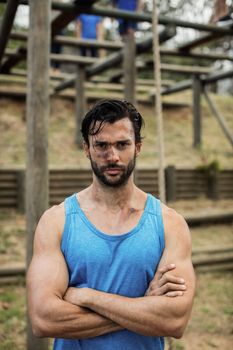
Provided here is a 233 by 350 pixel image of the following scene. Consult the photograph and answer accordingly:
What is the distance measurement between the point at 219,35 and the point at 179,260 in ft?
15.4

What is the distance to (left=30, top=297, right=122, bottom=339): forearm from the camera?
1.60 meters

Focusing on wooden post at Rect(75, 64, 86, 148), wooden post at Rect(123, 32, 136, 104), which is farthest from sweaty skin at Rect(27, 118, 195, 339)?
wooden post at Rect(75, 64, 86, 148)

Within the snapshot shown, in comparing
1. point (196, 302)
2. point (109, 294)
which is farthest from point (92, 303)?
point (196, 302)

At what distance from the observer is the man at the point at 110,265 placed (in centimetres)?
160

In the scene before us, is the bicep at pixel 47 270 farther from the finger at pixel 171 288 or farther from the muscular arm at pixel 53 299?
the finger at pixel 171 288

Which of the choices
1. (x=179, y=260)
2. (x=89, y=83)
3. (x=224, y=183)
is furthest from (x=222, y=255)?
(x=89, y=83)

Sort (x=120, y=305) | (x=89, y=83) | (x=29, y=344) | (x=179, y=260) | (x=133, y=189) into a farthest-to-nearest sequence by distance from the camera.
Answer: (x=89, y=83), (x=29, y=344), (x=133, y=189), (x=179, y=260), (x=120, y=305)

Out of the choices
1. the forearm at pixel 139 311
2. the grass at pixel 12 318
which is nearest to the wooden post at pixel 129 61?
the grass at pixel 12 318

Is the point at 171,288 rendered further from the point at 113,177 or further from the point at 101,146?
the point at 101,146

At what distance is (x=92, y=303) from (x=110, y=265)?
0.16m

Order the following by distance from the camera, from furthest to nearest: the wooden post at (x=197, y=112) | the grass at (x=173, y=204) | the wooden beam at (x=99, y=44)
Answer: the wooden post at (x=197, y=112) → the wooden beam at (x=99, y=44) → the grass at (x=173, y=204)

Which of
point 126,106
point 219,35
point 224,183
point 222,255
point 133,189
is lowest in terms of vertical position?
point 222,255

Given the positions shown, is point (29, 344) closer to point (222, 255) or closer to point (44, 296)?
point (44, 296)

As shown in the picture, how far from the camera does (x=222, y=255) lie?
5629mm
